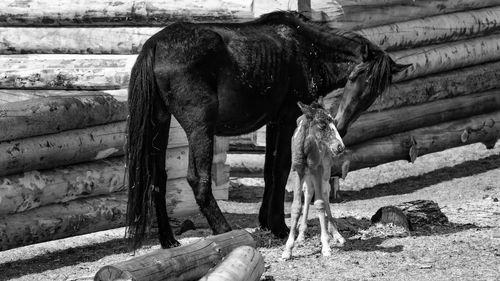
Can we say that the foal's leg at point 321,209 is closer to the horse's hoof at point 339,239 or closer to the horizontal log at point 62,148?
the horse's hoof at point 339,239

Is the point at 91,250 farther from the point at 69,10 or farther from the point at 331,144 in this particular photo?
the point at 69,10

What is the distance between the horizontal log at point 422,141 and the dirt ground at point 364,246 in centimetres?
41

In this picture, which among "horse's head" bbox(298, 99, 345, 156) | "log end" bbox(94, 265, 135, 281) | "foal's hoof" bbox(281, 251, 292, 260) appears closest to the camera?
"log end" bbox(94, 265, 135, 281)

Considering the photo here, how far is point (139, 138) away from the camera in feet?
29.1

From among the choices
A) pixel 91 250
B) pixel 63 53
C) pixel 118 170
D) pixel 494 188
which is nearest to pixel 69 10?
pixel 63 53

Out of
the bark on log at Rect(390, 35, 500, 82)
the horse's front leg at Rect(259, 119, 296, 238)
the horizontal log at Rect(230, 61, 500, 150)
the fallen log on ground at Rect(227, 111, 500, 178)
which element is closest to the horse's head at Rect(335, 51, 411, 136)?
the horse's front leg at Rect(259, 119, 296, 238)

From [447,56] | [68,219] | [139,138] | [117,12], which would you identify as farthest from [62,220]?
[447,56]

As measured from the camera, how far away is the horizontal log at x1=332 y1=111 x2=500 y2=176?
13180mm

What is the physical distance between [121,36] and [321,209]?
15.8 feet

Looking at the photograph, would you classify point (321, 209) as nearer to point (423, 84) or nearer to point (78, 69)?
→ point (78, 69)

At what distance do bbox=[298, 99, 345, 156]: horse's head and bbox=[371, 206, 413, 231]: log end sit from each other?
1.59 meters

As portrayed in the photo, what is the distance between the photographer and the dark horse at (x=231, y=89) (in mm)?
8867

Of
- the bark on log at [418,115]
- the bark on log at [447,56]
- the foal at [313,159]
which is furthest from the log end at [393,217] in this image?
the bark on log at [447,56]

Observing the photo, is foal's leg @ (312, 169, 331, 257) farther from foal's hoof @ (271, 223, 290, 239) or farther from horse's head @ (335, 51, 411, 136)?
foal's hoof @ (271, 223, 290, 239)
